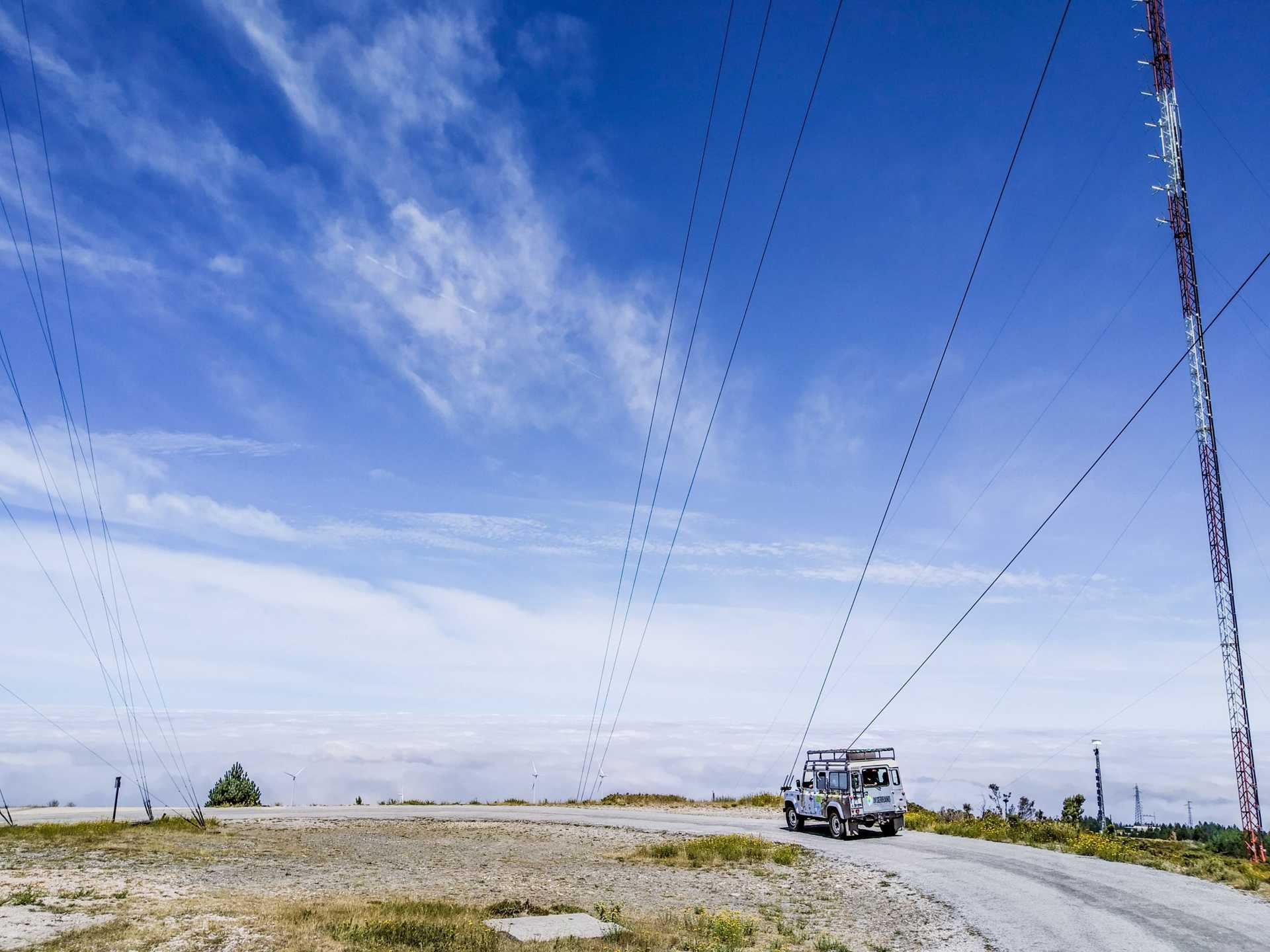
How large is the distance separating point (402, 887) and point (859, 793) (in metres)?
18.4

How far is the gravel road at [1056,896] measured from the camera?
1573 cm

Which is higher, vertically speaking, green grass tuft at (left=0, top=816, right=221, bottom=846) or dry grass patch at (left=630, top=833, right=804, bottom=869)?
dry grass patch at (left=630, top=833, right=804, bottom=869)

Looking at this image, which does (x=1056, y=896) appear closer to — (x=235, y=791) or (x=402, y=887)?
(x=402, y=887)

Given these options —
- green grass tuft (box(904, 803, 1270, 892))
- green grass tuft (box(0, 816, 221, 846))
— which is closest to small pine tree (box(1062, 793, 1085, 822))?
green grass tuft (box(904, 803, 1270, 892))

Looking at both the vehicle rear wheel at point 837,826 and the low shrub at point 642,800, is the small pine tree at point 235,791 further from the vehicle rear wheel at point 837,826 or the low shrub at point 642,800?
the vehicle rear wheel at point 837,826

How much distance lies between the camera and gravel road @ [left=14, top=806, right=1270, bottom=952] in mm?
15734

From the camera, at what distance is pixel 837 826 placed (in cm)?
3334

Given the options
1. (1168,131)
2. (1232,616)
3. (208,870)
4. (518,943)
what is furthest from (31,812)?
(1168,131)

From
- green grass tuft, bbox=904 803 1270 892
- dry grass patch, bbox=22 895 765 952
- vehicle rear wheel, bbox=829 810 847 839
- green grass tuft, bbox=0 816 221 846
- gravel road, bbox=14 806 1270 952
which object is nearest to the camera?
dry grass patch, bbox=22 895 765 952

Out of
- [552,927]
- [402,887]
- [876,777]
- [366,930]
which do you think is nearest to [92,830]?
[402,887]

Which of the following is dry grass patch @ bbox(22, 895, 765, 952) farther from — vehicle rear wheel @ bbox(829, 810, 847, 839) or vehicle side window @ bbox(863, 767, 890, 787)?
vehicle side window @ bbox(863, 767, 890, 787)

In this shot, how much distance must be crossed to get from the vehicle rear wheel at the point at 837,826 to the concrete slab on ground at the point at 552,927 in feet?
59.0

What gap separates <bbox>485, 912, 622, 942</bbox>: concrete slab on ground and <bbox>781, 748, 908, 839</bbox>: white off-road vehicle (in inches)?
708

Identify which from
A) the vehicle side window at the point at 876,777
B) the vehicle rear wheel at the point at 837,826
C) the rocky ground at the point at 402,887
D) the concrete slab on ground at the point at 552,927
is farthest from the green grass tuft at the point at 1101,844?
the concrete slab on ground at the point at 552,927
